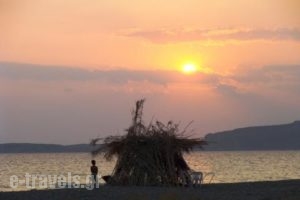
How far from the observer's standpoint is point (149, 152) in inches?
1300

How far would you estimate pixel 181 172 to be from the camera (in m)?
33.7

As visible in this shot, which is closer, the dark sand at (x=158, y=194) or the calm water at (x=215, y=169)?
the dark sand at (x=158, y=194)

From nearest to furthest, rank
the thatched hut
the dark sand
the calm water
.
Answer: the dark sand
the thatched hut
the calm water

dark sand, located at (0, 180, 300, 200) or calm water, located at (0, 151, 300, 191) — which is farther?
calm water, located at (0, 151, 300, 191)

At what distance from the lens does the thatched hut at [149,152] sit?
108 ft

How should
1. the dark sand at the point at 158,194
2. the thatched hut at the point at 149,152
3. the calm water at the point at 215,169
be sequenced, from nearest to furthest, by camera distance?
the dark sand at the point at 158,194
the thatched hut at the point at 149,152
the calm water at the point at 215,169

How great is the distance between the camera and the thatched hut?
3303cm

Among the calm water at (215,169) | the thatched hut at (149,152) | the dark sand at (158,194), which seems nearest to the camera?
the dark sand at (158,194)

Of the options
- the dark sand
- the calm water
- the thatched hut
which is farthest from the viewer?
the calm water

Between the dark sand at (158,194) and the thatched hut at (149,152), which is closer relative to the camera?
the dark sand at (158,194)

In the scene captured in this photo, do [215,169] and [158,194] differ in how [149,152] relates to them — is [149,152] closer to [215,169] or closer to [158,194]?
[158,194]

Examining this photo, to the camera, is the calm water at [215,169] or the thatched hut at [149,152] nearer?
the thatched hut at [149,152]

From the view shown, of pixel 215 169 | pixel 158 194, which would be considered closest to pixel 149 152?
pixel 158 194

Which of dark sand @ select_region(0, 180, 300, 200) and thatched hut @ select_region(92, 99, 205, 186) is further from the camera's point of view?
thatched hut @ select_region(92, 99, 205, 186)
